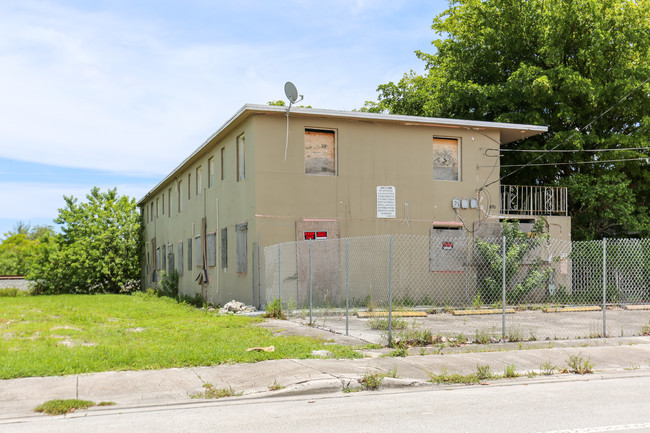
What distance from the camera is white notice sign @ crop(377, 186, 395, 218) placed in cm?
2027

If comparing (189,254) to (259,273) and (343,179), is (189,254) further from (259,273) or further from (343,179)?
(343,179)

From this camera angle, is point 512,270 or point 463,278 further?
point 463,278

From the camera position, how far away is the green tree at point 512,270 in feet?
63.1

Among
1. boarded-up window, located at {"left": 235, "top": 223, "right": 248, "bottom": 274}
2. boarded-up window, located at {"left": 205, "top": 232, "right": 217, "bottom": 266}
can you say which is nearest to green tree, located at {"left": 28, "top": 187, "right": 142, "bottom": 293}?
boarded-up window, located at {"left": 205, "top": 232, "right": 217, "bottom": 266}

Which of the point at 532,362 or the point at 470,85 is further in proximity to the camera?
the point at 470,85

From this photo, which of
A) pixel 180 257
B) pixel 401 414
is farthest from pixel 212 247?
pixel 401 414

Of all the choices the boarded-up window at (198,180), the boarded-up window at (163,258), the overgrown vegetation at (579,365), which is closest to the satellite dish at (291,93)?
the boarded-up window at (198,180)

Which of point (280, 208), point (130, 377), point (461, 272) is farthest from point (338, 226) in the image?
point (130, 377)

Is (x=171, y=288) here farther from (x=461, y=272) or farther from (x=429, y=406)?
(x=429, y=406)

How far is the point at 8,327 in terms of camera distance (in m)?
14.5

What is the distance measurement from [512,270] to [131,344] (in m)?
12.5

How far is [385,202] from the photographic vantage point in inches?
800

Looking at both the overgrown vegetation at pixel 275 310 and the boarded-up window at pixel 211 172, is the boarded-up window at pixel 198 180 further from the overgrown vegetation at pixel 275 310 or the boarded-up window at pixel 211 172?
the overgrown vegetation at pixel 275 310

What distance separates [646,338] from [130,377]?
10243 millimetres
